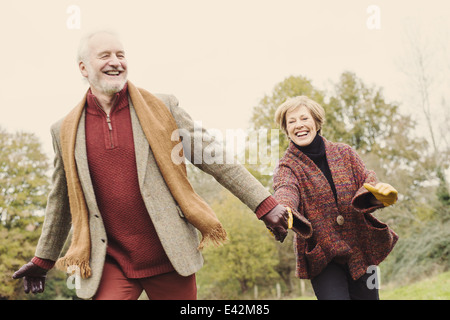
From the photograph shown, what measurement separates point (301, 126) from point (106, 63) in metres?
1.49

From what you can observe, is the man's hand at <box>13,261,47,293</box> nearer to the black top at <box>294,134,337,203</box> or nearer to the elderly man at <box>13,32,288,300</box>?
the elderly man at <box>13,32,288,300</box>

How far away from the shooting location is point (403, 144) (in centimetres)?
2116

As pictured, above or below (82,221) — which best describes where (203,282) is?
below

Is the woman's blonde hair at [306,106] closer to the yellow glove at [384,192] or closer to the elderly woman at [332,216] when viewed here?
the elderly woman at [332,216]

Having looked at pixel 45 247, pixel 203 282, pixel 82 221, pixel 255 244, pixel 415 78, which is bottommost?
pixel 203 282

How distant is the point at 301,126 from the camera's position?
357cm

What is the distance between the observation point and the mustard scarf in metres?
2.89

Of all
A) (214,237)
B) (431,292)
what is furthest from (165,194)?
(431,292)

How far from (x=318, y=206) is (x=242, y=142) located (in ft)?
50.5

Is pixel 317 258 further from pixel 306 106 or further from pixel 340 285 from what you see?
pixel 306 106

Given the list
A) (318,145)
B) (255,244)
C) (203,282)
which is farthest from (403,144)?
(318,145)

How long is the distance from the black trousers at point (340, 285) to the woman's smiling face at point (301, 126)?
3.05 ft

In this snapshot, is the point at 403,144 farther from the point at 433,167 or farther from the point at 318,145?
the point at 318,145

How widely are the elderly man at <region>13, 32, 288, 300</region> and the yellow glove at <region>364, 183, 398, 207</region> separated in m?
0.64
